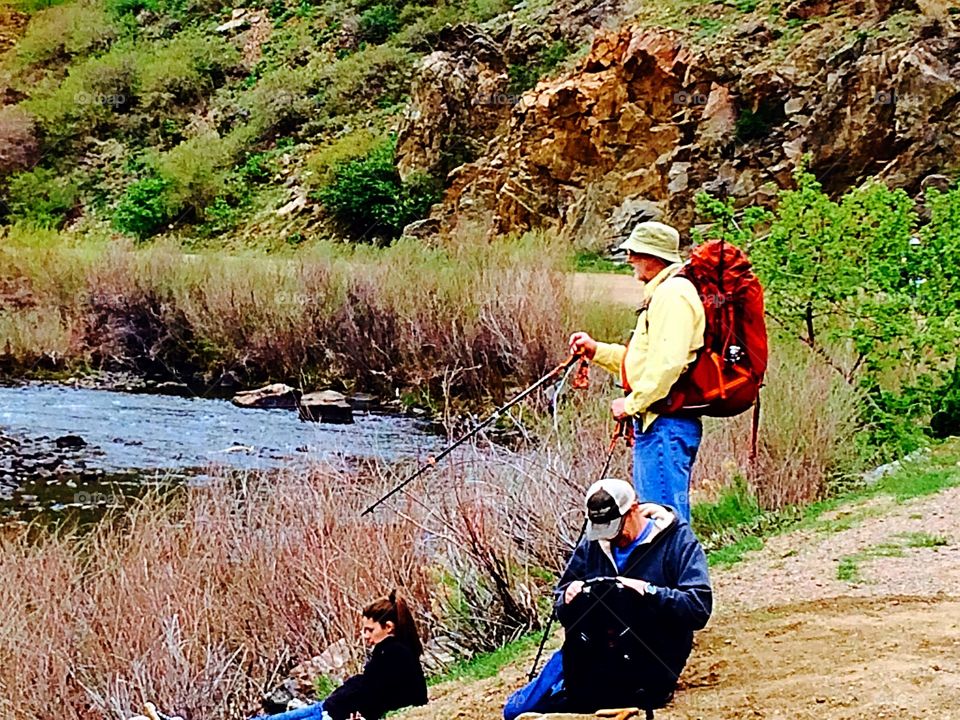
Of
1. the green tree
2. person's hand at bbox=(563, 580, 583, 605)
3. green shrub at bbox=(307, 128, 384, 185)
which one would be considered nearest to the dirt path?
person's hand at bbox=(563, 580, 583, 605)

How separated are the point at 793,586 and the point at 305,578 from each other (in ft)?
11.8

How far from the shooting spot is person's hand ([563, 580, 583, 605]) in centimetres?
446

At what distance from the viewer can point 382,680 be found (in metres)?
5.57

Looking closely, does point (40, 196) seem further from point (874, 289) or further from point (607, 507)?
point (607, 507)

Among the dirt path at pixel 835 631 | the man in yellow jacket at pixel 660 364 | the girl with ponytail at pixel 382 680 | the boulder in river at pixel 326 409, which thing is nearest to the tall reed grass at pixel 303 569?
the dirt path at pixel 835 631

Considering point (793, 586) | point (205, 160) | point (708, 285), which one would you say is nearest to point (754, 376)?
point (708, 285)

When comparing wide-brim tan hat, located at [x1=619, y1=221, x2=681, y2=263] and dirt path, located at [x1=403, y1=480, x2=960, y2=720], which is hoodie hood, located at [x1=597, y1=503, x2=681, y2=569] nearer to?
dirt path, located at [x1=403, y1=480, x2=960, y2=720]

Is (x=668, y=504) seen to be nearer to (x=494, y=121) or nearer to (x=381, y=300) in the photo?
(x=381, y=300)

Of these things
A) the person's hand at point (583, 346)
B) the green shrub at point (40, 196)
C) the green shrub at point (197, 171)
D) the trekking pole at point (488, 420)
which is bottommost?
the green shrub at point (40, 196)

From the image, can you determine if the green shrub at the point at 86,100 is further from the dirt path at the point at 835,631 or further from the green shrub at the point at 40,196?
the dirt path at the point at 835,631

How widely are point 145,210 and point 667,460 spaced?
36820 mm

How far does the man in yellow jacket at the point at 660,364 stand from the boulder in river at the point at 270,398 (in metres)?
15.8

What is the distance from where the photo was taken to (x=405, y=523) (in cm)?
936

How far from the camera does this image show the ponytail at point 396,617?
5625 millimetres
